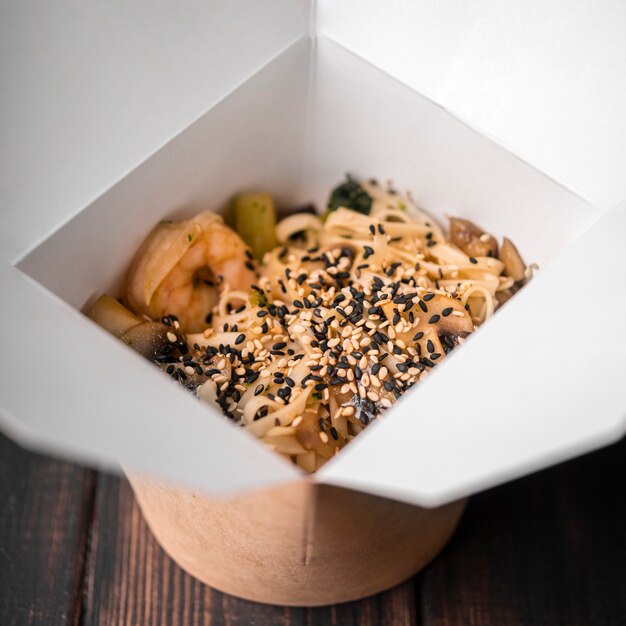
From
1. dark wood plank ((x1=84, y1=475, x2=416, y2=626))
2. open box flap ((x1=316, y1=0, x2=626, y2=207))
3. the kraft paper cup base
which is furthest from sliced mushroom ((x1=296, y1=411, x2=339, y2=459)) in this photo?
open box flap ((x1=316, y1=0, x2=626, y2=207))

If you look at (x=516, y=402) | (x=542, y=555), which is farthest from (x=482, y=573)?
(x=516, y=402)

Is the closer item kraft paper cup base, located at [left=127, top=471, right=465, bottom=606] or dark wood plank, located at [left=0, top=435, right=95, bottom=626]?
kraft paper cup base, located at [left=127, top=471, right=465, bottom=606]

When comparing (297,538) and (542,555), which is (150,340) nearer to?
(297,538)

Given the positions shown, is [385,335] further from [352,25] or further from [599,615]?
[599,615]

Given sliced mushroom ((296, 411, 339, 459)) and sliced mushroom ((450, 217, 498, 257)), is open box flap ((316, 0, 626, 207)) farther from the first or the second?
sliced mushroom ((296, 411, 339, 459))

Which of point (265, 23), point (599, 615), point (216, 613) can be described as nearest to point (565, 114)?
point (265, 23)
